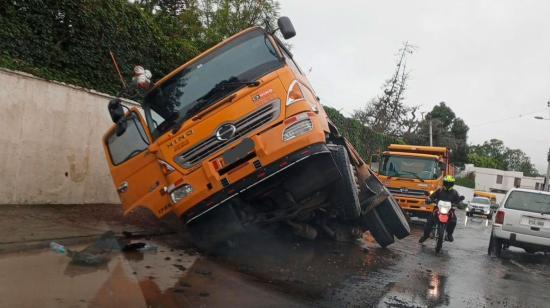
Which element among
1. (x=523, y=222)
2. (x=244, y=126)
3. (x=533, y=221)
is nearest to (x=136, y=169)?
(x=244, y=126)

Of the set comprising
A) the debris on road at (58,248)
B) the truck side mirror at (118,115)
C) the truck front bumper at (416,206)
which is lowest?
the debris on road at (58,248)

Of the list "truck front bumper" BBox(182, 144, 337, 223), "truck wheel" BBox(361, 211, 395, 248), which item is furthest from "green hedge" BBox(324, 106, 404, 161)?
"truck front bumper" BBox(182, 144, 337, 223)

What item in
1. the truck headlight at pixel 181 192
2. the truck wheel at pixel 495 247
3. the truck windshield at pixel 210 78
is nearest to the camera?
the truck headlight at pixel 181 192

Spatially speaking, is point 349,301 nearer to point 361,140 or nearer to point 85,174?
point 85,174

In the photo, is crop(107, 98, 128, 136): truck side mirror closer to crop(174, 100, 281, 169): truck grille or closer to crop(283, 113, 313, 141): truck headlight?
crop(174, 100, 281, 169): truck grille

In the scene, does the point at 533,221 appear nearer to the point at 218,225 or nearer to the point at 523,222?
the point at 523,222

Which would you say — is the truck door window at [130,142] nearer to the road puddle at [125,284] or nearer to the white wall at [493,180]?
the road puddle at [125,284]

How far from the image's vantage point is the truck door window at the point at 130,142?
23.3 ft

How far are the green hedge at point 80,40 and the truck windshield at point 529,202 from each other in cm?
857

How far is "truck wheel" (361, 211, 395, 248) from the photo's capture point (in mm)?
8680

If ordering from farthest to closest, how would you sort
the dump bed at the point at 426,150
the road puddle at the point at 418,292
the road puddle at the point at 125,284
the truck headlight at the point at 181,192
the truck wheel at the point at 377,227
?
the dump bed at the point at 426,150 < the truck wheel at the point at 377,227 < the truck headlight at the point at 181,192 < the road puddle at the point at 418,292 < the road puddle at the point at 125,284

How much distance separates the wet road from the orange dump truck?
21.9ft

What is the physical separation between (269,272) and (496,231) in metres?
6.16

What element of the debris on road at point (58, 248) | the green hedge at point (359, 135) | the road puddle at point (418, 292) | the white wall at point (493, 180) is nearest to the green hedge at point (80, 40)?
the debris on road at point (58, 248)
